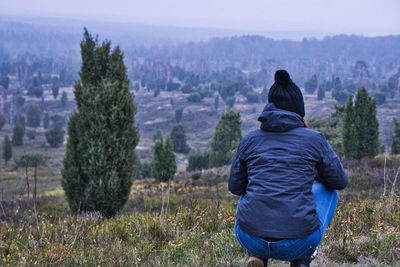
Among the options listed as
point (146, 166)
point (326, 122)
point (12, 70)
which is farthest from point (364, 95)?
point (12, 70)

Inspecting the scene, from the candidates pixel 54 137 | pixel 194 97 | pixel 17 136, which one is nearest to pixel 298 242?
pixel 54 137

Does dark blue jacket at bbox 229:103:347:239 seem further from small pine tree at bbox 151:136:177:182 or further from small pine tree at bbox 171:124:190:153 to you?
small pine tree at bbox 171:124:190:153

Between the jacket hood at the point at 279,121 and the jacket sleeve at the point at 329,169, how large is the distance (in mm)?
216

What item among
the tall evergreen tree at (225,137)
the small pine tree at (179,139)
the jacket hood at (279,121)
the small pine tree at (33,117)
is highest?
the jacket hood at (279,121)

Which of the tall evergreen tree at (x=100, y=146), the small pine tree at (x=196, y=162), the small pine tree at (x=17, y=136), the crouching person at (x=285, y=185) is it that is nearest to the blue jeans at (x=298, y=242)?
the crouching person at (x=285, y=185)

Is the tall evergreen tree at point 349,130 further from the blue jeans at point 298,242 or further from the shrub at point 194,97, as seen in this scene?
the shrub at point 194,97

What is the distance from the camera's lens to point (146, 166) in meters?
44.5

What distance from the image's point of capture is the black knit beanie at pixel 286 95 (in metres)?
2.73

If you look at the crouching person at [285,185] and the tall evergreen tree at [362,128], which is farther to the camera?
the tall evergreen tree at [362,128]

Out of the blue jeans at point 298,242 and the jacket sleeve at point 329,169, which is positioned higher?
the jacket sleeve at point 329,169

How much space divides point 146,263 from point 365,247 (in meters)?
2.21

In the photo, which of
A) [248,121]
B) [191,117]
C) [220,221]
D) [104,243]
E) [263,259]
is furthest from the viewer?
[191,117]

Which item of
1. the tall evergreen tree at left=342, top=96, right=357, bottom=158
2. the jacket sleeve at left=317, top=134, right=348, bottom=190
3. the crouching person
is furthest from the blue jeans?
the tall evergreen tree at left=342, top=96, right=357, bottom=158

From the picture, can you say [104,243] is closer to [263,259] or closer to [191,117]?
[263,259]
